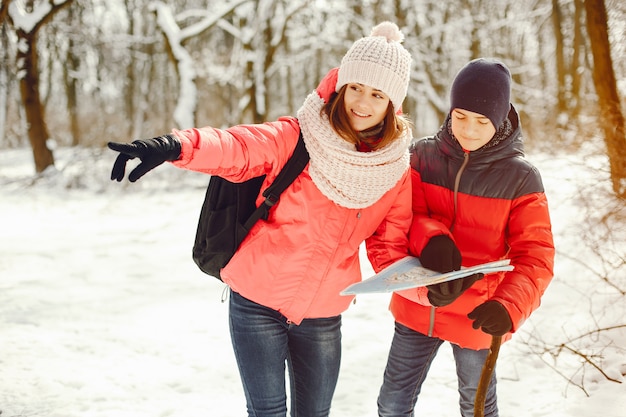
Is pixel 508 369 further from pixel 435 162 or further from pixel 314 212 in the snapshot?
pixel 314 212

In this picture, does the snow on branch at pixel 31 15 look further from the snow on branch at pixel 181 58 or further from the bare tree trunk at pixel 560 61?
the bare tree trunk at pixel 560 61

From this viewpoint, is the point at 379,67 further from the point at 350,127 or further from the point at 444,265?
the point at 444,265

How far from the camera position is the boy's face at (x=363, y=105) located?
1940mm

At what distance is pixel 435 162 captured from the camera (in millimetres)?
2160

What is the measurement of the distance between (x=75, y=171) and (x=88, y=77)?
1516 cm

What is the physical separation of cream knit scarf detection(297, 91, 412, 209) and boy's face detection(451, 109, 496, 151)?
0.95 feet

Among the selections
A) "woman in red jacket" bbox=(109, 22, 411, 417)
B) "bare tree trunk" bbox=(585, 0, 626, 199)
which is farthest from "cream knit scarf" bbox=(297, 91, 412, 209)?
"bare tree trunk" bbox=(585, 0, 626, 199)

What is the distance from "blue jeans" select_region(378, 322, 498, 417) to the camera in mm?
2131

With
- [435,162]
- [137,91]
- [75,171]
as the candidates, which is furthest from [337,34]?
[435,162]

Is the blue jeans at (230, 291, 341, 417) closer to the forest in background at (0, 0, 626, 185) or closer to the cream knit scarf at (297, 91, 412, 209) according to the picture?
the cream knit scarf at (297, 91, 412, 209)

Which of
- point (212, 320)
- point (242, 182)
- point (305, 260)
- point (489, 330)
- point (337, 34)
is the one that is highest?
point (337, 34)

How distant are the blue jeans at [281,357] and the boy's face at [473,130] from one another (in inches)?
35.0

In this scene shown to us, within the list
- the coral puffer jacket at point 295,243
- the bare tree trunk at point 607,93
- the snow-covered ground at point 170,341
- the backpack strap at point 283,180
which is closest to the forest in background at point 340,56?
the bare tree trunk at point 607,93

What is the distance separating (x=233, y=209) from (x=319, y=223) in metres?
0.33
